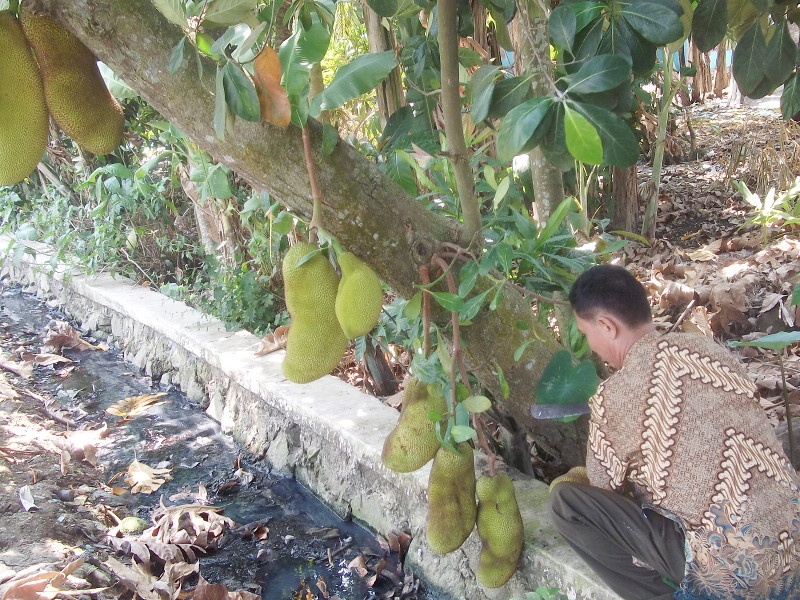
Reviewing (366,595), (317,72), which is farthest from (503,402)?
(317,72)

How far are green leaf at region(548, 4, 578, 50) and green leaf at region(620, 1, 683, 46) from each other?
8cm

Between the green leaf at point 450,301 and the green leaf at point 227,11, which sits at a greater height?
the green leaf at point 227,11

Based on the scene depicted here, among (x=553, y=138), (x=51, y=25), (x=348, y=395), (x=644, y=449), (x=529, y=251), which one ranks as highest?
(x=51, y=25)

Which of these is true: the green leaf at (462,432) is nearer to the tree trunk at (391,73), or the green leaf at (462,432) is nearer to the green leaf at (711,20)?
the green leaf at (711,20)

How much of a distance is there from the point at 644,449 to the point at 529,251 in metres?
0.46

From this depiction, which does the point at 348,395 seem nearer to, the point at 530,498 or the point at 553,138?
the point at 530,498

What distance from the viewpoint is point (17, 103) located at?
3.40ft

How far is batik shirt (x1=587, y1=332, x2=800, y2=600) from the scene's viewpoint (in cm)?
125

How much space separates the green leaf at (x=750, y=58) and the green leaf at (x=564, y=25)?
438 millimetres

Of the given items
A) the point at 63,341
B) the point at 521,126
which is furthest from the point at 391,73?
the point at 63,341

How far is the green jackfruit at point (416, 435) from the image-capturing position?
140cm

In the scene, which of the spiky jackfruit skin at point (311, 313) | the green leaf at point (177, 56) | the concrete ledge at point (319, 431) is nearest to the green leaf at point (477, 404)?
the spiky jackfruit skin at point (311, 313)

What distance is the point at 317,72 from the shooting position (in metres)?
1.32

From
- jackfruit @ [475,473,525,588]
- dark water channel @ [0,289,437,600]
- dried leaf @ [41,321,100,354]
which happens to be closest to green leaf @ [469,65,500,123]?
jackfruit @ [475,473,525,588]
